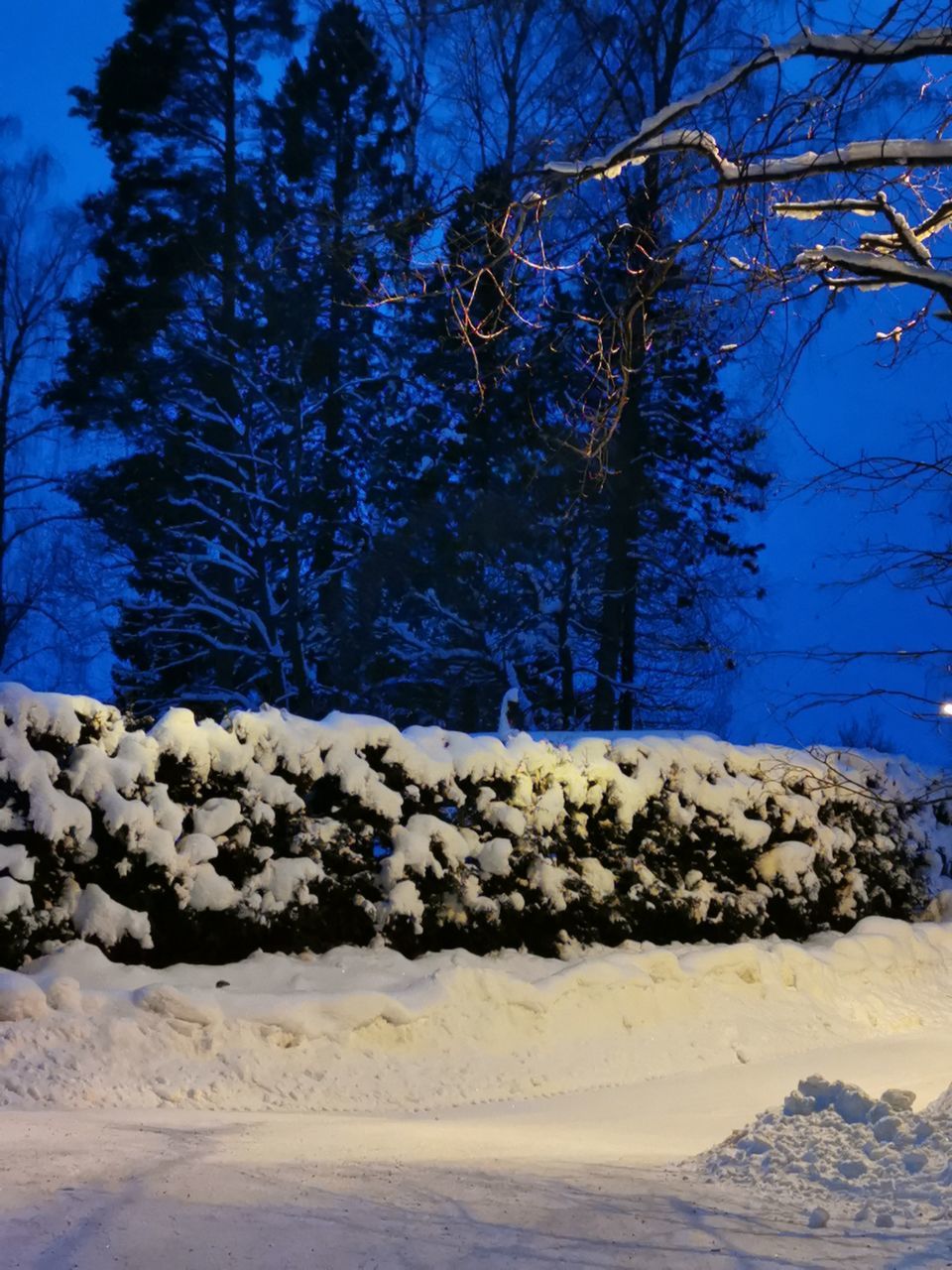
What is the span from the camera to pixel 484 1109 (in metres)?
6.54

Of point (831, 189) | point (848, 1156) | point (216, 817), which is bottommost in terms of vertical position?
point (848, 1156)

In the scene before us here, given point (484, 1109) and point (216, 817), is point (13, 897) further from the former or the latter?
point (484, 1109)

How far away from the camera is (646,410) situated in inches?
762

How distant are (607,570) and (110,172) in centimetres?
1118

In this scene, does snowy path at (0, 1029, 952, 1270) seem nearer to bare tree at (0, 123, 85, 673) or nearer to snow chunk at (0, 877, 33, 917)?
snow chunk at (0, 877, 33, 917)

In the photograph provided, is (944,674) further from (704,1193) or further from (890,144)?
(704,1193)

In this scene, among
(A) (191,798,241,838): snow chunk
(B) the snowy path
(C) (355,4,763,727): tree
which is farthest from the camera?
(C) (355,4,763,727): tree

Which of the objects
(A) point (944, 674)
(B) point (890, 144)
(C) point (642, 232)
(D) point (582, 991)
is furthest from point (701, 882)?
(B) point (890, 144)

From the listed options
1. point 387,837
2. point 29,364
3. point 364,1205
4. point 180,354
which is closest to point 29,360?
point 29,364

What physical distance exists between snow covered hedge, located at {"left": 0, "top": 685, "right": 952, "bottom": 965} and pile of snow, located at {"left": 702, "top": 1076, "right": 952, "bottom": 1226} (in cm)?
177

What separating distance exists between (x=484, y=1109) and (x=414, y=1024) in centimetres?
69

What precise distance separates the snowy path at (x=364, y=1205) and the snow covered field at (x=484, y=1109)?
14 mm

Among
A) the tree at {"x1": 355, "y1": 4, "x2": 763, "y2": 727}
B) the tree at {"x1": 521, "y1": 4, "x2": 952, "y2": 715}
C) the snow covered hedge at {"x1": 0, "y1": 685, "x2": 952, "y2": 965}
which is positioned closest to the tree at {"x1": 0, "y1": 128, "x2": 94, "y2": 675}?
the tree at {"x1": 355, "y1": 4, "x2": 763, "y2": 727}

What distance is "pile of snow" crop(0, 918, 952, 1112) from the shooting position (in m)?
6.13
